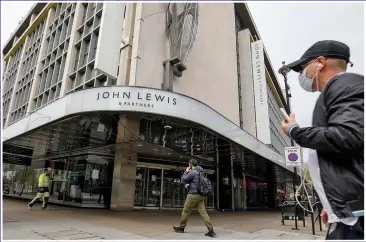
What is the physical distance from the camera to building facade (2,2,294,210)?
9.86 metres

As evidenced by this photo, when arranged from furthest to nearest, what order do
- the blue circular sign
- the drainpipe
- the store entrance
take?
the store entrance < the drainpipe < the blue circular sign

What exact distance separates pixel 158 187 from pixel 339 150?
14233 millimetres

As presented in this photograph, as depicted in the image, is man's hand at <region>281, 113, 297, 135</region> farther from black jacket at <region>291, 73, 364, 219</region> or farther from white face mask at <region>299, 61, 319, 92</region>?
white face mask at <region>299, 61, 319, 92</region>

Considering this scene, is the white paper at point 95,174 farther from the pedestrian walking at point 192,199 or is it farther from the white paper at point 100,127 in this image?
the pedestrian walking at point 192,199

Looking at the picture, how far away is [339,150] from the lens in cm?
131

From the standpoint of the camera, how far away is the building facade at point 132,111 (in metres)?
9.86

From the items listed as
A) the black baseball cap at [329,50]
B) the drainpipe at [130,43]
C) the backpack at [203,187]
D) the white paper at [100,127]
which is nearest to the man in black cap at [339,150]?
the black baseball cap at [329,50]

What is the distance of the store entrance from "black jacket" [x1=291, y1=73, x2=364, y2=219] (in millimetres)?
13007

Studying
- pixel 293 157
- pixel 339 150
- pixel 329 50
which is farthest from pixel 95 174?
pixel 339 150

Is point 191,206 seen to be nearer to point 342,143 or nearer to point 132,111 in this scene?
point 132,111

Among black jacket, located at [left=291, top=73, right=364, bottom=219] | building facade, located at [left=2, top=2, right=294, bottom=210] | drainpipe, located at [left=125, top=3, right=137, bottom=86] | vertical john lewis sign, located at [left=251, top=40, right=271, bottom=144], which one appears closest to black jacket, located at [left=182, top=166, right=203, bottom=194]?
building facade, located at [left=2, top=2, right=294, bottom=210]

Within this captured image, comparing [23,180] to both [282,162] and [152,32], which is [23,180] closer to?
[152,32]

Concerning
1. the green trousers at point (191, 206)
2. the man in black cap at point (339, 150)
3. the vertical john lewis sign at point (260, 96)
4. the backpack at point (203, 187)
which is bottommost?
the green trousers at point (191, 206)

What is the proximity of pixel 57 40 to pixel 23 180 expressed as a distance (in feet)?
34.5
